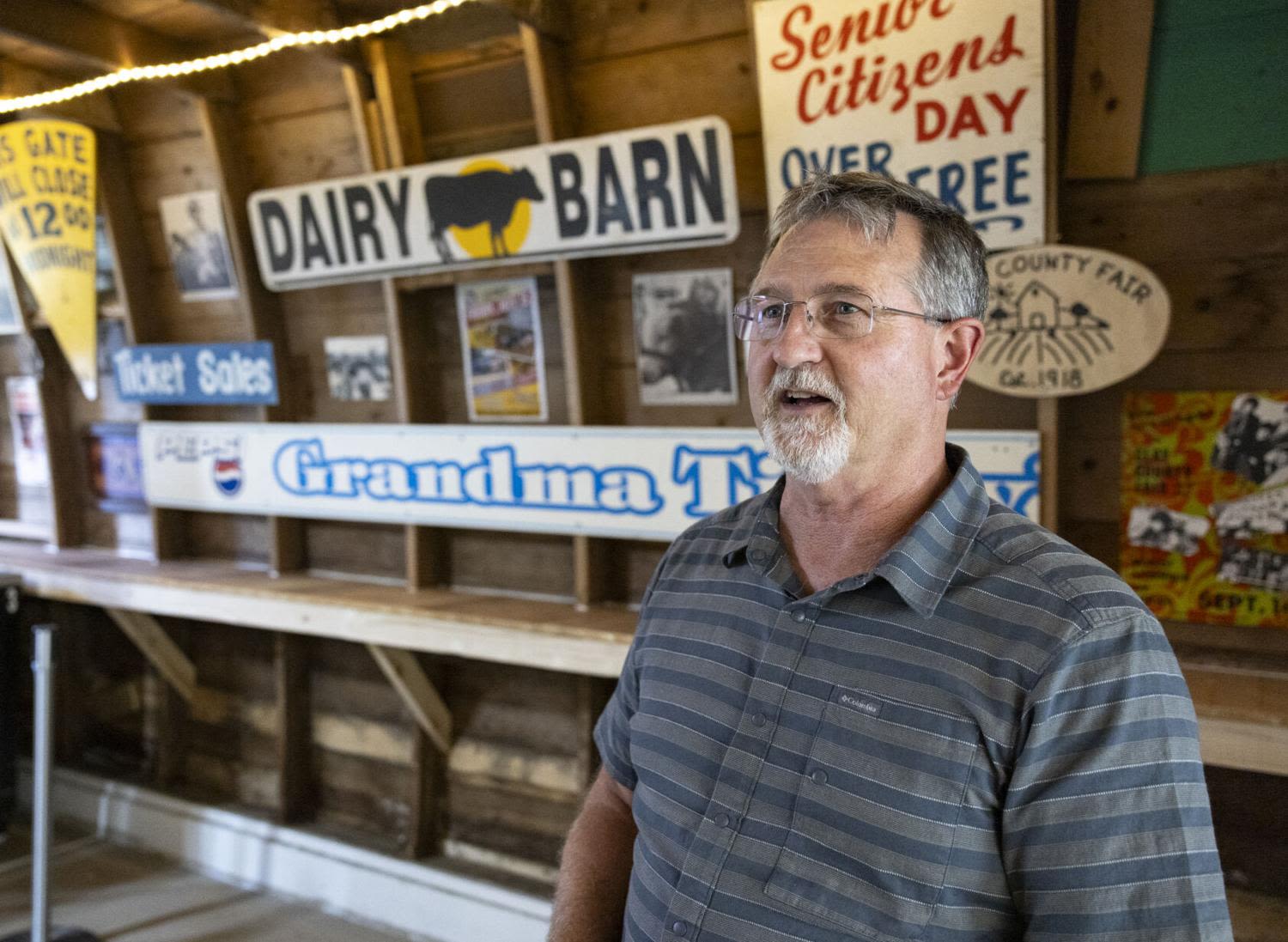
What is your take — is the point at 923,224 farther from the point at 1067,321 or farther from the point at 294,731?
the point at 294,731

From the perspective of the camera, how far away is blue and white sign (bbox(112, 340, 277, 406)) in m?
3.68

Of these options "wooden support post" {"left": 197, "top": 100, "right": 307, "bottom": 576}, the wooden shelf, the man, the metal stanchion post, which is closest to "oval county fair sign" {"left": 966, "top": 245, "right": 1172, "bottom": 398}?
the man

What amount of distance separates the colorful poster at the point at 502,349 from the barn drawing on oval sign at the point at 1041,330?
1.47 meters

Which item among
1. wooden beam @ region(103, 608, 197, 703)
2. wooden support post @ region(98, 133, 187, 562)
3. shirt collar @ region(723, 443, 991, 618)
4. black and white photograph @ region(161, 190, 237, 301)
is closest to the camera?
shirt collar @ region(723, 443, 991, 618)

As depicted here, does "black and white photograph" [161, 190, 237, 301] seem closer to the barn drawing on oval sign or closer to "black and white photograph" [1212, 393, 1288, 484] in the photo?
the barn drawing on oval sign

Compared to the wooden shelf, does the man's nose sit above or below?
above

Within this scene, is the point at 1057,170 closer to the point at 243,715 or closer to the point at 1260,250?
the point at 1260,250

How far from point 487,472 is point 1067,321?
179cm

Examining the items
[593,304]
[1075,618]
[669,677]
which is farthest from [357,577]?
[1075,618]

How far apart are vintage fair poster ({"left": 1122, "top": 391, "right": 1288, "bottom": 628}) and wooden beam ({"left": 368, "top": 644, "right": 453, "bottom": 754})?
88.5 inches

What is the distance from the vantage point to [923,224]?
132 cm

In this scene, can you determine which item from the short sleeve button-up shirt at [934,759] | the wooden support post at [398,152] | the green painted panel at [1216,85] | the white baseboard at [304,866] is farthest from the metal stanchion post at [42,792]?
the green painted panel at [1216,85]

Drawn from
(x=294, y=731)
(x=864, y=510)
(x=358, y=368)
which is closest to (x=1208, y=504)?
(x=864, y=510)

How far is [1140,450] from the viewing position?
94.0 inches
